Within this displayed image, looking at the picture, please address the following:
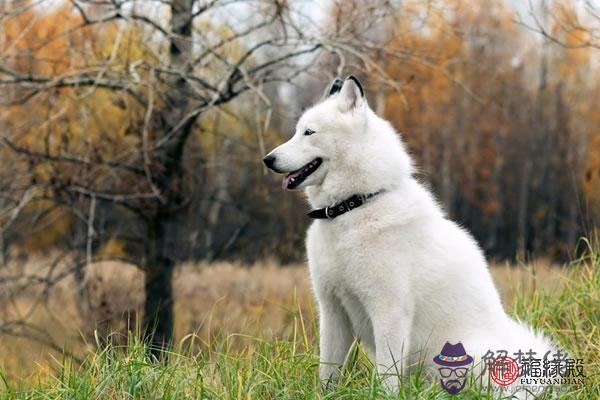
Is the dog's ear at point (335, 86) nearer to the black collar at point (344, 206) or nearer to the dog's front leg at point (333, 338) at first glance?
the black collar at point (344, 206)

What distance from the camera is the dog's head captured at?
13.0 feet

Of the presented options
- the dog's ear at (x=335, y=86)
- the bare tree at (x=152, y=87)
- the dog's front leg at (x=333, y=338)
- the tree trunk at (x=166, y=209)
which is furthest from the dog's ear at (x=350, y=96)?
the tree trunk at (x=166, y=209)

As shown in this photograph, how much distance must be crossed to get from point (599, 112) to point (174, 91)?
24.3 metres

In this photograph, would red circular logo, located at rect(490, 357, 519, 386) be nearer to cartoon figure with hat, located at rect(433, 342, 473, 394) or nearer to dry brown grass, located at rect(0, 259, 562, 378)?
cartoon figure with hat, located at rect(433, 342, 473, 394)

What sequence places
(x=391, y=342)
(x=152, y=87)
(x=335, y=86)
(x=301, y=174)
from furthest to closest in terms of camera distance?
(x=152, y=87) < (x=335, y=86) < (x=301, y=174) < (x=391, y=342)

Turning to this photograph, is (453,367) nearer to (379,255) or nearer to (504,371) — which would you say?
(504,371)

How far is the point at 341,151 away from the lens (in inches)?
157

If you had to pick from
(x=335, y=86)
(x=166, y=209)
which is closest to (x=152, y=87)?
(x=166, y=209)

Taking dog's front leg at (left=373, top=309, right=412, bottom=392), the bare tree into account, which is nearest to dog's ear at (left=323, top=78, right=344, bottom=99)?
dog's front leg at (left=373, top=309, right=412, bottom=392)

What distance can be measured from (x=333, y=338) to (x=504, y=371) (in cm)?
82

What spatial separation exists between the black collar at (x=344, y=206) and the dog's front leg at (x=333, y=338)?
409 millimetres

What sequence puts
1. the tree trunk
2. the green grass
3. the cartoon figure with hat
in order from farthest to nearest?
the tree trunk → the cartoon figure with hat → the green grass

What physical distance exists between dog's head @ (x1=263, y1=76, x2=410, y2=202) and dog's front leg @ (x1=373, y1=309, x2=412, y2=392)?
0.63 m

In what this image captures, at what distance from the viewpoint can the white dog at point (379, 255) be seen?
3781 millimetres
